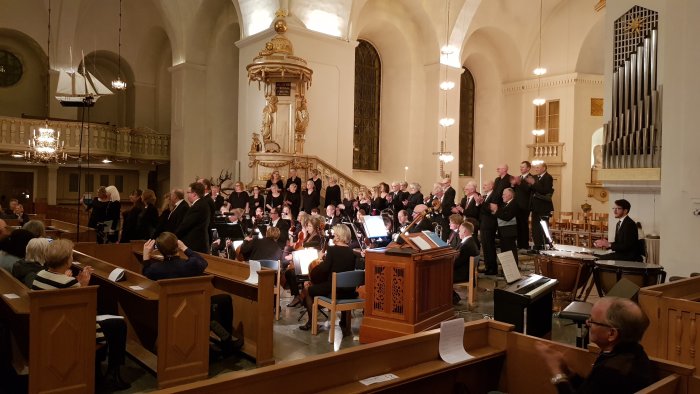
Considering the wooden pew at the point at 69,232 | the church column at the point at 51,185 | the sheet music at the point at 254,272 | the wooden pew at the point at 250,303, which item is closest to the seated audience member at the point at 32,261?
the wooden pew at the point at 250,303

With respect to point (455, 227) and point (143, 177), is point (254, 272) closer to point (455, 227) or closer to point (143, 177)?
point (455, 227)

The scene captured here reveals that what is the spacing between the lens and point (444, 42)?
17.8m

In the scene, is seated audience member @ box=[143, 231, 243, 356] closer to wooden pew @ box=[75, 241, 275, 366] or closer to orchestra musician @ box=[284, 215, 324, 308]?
wooden pew @ box=[75, 241, 275, 366]

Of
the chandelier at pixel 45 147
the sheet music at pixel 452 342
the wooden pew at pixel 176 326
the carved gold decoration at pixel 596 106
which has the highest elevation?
the carved gold decoration at pixel 596 106

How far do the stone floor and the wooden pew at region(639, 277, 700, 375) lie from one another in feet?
5.01

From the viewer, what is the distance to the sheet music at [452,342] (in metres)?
2.96

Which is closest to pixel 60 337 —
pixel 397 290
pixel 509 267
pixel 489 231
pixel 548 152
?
pixel 397 290

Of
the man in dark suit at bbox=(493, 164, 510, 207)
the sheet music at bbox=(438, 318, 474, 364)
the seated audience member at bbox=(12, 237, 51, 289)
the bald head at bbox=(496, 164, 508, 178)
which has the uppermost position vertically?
A: the bald head at bbox=(496, 164, 508, 178)

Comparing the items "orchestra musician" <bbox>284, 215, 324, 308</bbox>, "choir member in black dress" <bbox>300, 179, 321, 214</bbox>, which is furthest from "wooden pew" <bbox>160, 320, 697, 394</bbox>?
"choir member in black dress" <bbox>300, 179, 321, 214</bbox>

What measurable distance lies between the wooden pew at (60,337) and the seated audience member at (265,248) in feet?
9.29

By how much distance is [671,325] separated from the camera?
3973 mm

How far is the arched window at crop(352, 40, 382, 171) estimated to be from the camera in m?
18.7

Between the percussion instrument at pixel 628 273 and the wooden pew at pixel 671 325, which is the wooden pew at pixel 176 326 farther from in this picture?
the percussion instrument at pixel 628 273

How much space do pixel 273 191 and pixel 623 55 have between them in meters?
7.32
